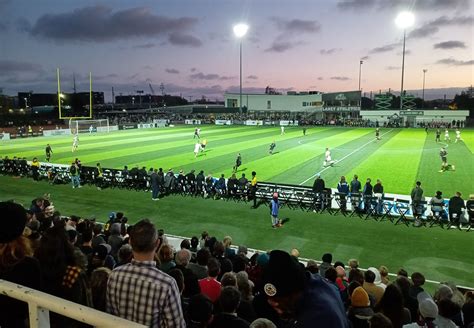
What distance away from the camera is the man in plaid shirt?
340 cm

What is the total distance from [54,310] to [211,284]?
4878mm

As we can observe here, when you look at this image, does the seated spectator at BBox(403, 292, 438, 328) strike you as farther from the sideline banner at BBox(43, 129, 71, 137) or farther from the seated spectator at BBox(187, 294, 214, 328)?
the sideline banner at BBox(43, 129, 71, 137)

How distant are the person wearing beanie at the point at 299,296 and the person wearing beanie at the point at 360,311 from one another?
3.30 metres

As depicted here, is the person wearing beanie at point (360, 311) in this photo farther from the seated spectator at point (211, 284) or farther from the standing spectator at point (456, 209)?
the standing spectator at point (456, 209)

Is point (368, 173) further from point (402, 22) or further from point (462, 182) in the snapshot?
point (402, 22)

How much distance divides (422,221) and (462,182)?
10205mm

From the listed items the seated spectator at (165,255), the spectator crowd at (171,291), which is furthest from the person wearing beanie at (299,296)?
the seated spectator at (165,255)

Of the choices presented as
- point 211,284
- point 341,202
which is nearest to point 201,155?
point 341,202

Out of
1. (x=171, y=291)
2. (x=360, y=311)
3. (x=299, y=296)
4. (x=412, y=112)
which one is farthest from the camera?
(x=412, y=112)

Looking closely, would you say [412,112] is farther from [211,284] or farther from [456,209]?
[211,284]

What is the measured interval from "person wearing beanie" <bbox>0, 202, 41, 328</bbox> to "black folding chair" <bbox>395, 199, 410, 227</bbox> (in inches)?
647

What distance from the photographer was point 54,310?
2385mm

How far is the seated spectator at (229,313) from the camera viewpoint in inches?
190

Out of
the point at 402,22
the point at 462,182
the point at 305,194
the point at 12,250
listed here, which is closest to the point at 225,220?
the point at 305,194
